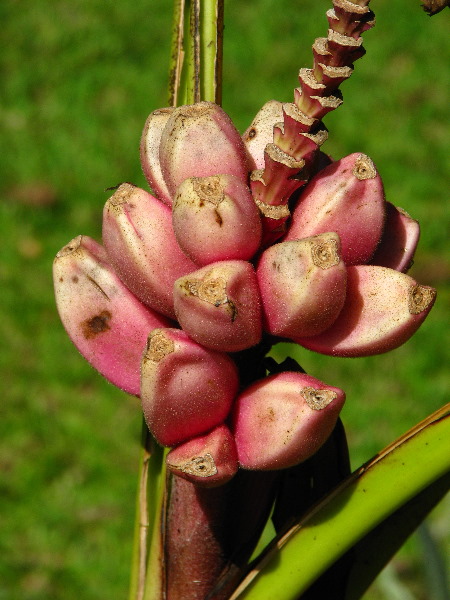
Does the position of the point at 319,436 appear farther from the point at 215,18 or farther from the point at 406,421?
the point at 406,421

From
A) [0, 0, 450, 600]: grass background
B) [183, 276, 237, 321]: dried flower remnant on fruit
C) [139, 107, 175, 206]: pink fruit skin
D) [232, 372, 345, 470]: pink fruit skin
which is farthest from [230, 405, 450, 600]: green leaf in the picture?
[0, 0, 450, 600]: grass background

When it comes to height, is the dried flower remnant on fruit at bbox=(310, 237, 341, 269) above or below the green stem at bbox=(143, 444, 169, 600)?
above

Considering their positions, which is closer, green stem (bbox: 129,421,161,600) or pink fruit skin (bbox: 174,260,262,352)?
pink fruit skin (bbox: 174,260,262,352)

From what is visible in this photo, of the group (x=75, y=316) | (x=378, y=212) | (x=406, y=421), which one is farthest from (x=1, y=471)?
(x=378, y=212)

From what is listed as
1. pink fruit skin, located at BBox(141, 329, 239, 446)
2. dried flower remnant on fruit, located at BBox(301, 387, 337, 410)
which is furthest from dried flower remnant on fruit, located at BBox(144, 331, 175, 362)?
dried flower remnant on fruit, located at BBox(301, 387, 337, 410)

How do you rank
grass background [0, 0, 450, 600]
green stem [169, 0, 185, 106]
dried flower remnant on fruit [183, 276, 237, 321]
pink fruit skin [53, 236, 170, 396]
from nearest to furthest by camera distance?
dried flower remnant on fruit [183, 276, 237, 321] → pink fruit skin [53, 236, 170, 396] → green stem [169, 0, 185, 106] → grass background [0, 0, 450, 600]

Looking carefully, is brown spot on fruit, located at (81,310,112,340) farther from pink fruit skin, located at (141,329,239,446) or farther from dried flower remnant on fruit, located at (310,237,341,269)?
dried flower remnant on fruit, located at (310,237,341,269)

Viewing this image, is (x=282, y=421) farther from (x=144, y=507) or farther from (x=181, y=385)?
(x=144, y=507)

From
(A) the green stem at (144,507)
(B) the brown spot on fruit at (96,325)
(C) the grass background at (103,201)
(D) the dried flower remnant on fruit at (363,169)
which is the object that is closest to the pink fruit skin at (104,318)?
(B) the brown spot on fruit at (96,325)

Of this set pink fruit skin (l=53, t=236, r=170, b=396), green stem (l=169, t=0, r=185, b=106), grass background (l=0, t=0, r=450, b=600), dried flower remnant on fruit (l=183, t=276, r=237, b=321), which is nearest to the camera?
dried flower remnant on fruit (l=183, t=276, r=237, b=321)
